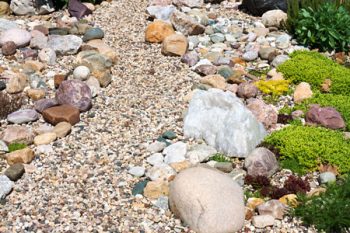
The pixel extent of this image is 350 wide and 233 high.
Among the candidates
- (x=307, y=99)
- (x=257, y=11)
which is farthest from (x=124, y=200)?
(x=257, y=11)

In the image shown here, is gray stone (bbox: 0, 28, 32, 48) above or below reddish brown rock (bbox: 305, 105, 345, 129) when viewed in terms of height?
below

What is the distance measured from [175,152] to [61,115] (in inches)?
72.6

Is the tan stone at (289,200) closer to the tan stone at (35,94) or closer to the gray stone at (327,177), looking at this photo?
the gray stone at (327,177)

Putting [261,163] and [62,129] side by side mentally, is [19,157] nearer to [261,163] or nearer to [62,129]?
[62,129]

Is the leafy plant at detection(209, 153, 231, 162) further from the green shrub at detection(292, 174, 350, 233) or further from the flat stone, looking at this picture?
the flat stone

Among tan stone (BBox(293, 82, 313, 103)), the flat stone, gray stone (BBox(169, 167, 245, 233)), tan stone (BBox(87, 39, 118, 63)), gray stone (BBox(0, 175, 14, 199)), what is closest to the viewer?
Answer: gray stone (BBox(169, 167, 245, 233))

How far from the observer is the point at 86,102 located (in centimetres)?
857

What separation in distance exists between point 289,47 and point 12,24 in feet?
18.0

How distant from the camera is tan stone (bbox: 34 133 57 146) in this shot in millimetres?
7777

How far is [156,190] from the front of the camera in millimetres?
6938

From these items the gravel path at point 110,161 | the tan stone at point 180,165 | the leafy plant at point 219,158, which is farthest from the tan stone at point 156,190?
the leafy plant at point 219,158

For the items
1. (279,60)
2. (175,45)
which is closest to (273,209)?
(279,60)

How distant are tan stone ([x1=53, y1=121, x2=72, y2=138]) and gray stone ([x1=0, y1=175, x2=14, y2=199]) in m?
1.17

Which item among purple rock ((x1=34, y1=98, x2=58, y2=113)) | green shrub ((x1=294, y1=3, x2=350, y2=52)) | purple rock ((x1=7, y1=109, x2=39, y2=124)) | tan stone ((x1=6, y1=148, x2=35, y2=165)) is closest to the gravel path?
tan stone ((x1=6, y1=148, x2=35, y2=165))
